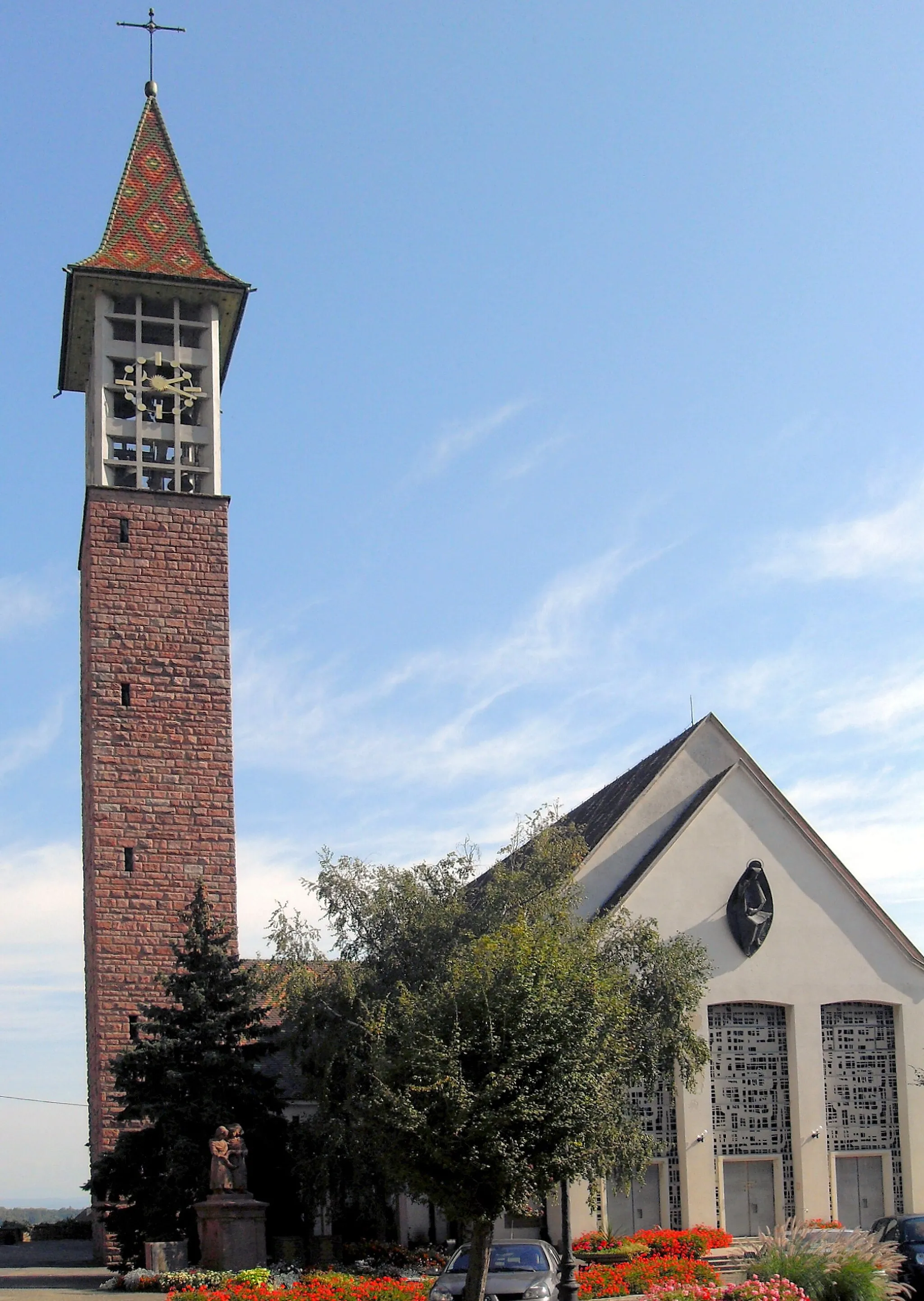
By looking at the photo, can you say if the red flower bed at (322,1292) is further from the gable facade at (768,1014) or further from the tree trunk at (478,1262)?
the gable facade at (768,1014)

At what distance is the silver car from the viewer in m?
19.6

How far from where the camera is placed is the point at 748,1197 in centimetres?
3256

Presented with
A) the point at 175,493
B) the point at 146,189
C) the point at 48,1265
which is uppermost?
the point at 146,189

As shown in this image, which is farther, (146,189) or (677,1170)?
(146,189)

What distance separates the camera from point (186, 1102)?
27.0 m

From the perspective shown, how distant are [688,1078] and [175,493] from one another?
55.7ft

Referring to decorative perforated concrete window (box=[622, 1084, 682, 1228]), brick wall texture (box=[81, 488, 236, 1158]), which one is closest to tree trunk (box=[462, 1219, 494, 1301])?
decorative perforated concrete window (box=[622, 1084, 682, 1228])

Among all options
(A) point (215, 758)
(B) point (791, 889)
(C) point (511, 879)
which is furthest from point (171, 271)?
(B) point (791, 889)

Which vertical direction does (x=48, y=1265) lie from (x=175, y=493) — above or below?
below

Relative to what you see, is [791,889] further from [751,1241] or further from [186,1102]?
[186,1102]

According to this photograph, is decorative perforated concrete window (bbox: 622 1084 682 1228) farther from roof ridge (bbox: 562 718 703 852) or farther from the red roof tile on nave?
the red roof tile on nave

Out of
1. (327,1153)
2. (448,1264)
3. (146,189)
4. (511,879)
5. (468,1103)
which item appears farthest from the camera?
(146,189)

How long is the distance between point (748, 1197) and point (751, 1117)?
1615 millimetres

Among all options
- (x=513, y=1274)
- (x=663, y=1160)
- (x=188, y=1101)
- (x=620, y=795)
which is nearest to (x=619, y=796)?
(x=620, y=795)
